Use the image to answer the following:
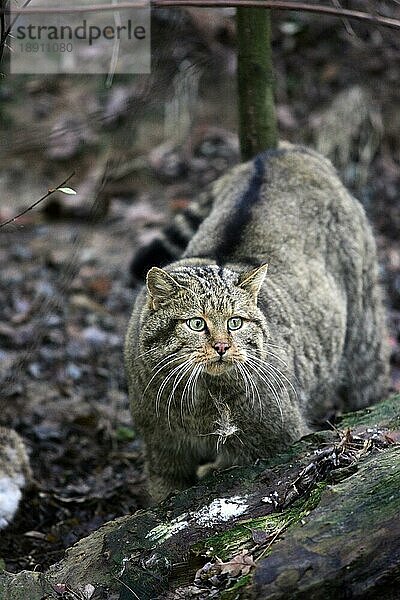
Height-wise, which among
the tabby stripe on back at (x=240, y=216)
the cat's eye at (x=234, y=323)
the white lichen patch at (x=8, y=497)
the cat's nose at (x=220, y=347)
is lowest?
the white lichen patch at (x=8, y=497)

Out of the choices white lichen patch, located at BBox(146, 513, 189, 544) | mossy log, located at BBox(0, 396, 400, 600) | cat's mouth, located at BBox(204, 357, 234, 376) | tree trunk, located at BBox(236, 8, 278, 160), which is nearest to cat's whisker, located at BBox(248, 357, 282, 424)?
cat's mouth, located at BBox(204, 357, 234, 376)

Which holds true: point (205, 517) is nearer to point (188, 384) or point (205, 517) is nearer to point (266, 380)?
point (188, 384)

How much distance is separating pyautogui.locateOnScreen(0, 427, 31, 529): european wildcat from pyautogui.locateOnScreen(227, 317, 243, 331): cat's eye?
181 centimetres

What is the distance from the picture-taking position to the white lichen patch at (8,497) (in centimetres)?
480

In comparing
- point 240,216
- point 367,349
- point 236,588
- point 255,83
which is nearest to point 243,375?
point 236,588

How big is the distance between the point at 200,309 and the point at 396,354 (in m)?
3.51

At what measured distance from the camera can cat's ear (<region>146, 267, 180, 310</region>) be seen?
4082mm

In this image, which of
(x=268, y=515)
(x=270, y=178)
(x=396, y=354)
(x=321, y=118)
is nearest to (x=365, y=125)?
(x=321, y=118)

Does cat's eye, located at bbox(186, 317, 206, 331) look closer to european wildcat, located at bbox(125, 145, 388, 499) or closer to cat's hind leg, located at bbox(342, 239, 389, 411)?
european wildcat, located at bbox(125, 145, 388, 499)

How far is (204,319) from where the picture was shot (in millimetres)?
3939

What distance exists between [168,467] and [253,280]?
116cm

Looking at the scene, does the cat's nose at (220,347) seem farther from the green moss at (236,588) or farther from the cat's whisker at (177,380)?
the green moss at (236,588)

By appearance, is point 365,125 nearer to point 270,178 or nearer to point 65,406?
point 270,178
